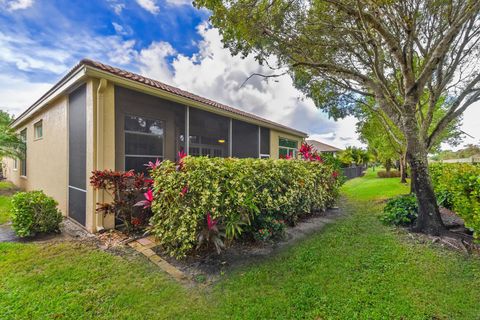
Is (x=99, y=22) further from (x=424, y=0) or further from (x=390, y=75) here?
(x=390, y=75)

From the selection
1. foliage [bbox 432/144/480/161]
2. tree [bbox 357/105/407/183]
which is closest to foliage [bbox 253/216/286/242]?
tree [bbox 357/105/407/183]

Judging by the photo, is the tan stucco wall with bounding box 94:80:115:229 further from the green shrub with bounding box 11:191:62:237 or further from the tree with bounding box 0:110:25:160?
the tree with bounding box 0:110:25:160

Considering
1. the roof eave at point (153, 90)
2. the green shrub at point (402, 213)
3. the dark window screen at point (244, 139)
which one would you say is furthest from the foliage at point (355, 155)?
the roof eave at point (153, 90)

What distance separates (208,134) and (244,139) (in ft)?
8.26

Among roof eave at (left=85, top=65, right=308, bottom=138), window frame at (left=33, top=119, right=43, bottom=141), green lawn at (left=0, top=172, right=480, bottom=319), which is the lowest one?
green lawn at (left=0, top=172, right=480, bottom=319)

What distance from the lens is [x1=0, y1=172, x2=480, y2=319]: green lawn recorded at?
277cm

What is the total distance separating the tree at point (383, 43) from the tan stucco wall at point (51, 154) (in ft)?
19.4

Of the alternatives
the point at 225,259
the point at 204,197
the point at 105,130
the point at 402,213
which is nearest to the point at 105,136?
the point at 105,130

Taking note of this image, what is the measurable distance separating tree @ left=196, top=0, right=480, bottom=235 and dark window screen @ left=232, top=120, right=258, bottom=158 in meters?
3.12

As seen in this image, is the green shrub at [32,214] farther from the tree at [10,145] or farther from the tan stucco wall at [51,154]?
the tree at [10,145]

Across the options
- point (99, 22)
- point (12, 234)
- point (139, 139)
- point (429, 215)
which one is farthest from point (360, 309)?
Result: point (99, 22)

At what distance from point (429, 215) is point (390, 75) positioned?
6678 millimetres

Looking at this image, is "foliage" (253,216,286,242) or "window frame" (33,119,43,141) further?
"window frame" (33,119,43,141)

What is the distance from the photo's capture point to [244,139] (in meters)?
10.6
